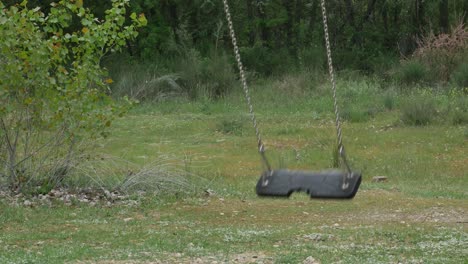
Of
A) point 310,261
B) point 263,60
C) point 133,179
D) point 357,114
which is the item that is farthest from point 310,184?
point 263,60

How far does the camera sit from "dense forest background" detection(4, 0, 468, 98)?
98.7ft

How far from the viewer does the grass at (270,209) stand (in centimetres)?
865

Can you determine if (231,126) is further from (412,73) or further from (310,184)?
(310,184)

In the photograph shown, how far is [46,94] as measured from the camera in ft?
40.6

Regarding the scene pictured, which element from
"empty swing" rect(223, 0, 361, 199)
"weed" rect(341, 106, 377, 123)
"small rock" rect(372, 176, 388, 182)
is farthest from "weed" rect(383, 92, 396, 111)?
"empty swing" rect(223, 0, 361, 199)

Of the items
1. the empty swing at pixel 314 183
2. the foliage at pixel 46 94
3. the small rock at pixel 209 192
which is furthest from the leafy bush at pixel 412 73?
the empty swing at pixel 314 183

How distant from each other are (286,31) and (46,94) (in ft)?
72.8

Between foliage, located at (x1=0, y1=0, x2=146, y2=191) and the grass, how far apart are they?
Result: 554mm

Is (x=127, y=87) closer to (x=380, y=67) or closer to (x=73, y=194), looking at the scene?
(x=380, y=67)

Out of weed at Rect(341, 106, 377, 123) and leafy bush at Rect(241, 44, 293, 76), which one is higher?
weed at Rect(341, 106, 377, 123)

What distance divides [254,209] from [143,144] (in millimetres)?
7279

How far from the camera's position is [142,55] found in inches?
1251

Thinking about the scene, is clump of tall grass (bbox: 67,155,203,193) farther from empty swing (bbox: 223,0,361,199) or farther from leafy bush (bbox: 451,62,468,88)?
leafy bush (bbox: 451,62,468,88)

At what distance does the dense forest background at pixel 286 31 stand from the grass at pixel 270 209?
8037mm
